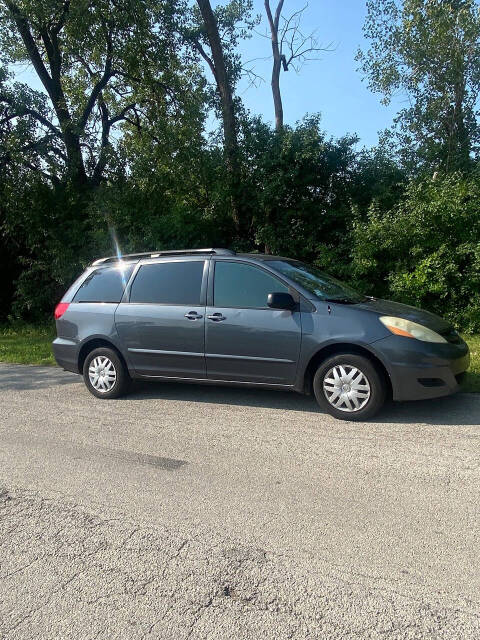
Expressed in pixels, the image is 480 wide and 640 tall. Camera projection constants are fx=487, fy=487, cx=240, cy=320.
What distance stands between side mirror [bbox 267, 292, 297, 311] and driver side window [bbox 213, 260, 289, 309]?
0.22 metres

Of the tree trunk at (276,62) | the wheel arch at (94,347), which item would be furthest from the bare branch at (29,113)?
the wheel arch at (94,347)

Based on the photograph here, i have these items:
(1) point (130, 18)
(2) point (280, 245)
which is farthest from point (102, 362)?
(1) point (130, 18)

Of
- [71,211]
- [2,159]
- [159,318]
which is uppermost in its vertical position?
[2,159]

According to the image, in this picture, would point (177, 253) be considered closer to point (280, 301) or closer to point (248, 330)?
point (248, 330)

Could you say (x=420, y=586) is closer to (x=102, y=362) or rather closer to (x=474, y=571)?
(x=474, y=571)

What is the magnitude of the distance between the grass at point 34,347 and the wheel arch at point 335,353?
145 cm

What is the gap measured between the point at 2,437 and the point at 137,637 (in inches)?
130

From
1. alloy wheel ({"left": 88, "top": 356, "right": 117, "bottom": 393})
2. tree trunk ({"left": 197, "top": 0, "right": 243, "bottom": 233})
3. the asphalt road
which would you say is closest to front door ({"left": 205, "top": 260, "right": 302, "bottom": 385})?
the asphalt road

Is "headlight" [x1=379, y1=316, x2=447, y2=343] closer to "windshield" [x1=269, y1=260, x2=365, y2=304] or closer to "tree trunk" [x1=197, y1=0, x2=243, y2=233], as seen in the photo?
"windshield" [x1=269, y1=260, x2=365, y2=304]

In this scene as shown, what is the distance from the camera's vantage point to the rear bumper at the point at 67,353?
6371mm

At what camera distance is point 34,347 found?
10.4 m

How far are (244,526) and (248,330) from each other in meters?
2.51

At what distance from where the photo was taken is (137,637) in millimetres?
2180

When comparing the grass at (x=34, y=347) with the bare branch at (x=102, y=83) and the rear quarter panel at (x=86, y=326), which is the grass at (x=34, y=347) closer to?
the rear quarter panel at (x=86, y=326)
